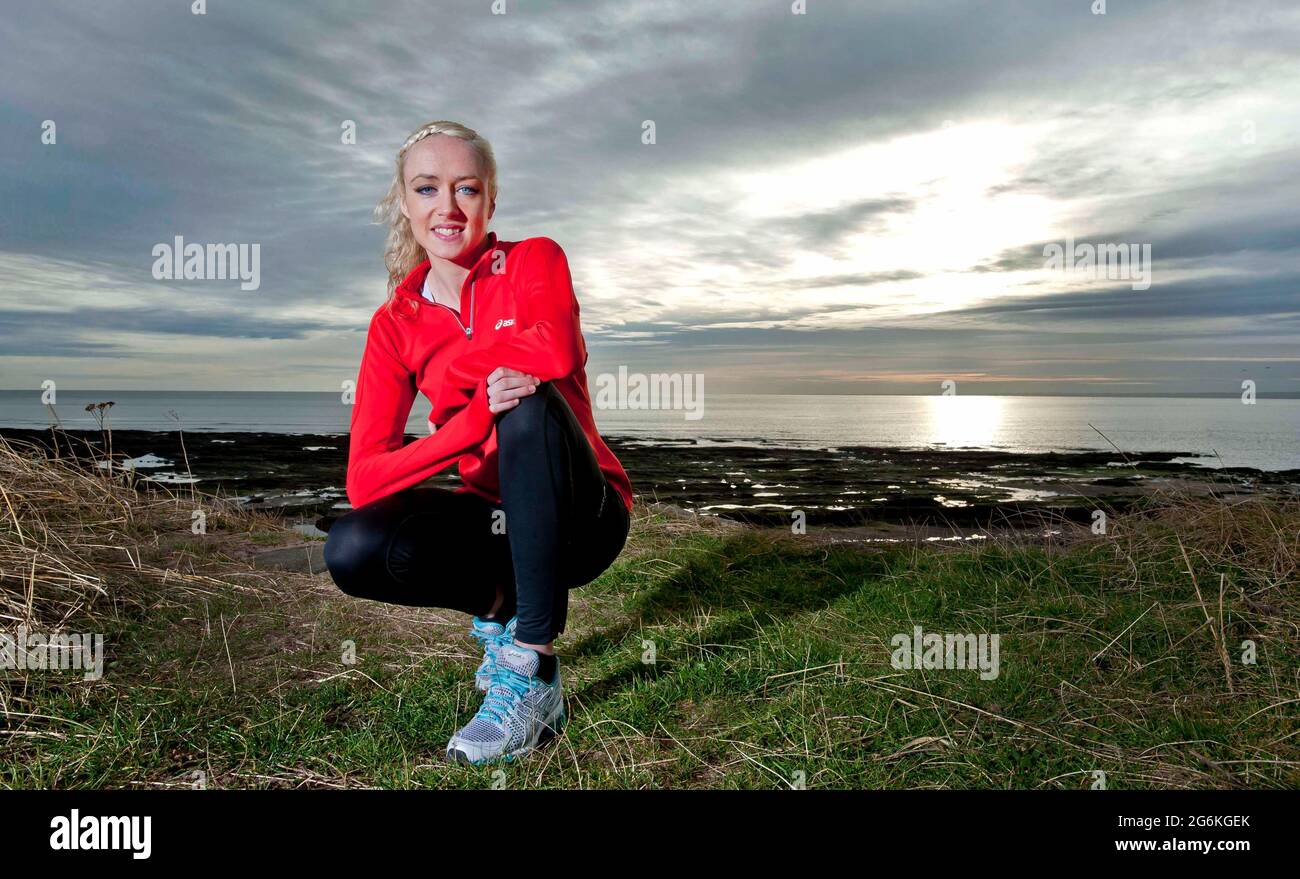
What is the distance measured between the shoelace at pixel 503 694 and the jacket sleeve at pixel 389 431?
758 mm

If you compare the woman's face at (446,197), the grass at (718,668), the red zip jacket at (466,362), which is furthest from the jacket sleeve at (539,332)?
the grass at (718,668)

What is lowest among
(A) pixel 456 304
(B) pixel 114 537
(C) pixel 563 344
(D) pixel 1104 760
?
(D) pixel 1104 760

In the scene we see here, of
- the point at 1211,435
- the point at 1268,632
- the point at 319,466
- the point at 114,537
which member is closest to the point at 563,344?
the point at 1268,632

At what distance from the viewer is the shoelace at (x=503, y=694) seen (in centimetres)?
259

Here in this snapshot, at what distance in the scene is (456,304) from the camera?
3.19 metres

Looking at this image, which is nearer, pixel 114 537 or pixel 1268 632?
pixel 1268 632

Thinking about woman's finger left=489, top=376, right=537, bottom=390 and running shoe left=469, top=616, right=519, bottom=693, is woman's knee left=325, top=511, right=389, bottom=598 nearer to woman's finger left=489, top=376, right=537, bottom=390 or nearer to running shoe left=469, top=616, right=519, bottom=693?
running shoe left=469, top=616, right=519, bottom=693

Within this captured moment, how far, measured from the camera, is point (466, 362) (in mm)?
2768

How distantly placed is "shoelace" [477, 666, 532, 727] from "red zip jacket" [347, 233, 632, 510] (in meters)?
0.76

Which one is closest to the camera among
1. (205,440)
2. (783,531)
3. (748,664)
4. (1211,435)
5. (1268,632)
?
(748,664)

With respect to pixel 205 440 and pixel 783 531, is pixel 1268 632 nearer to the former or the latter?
pixel 783 531

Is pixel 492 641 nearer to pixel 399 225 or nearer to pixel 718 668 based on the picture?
pixel 718 668

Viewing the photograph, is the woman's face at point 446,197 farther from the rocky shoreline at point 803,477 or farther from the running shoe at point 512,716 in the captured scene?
the rocky shoreline at point 803,477

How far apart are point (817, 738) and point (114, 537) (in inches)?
175
